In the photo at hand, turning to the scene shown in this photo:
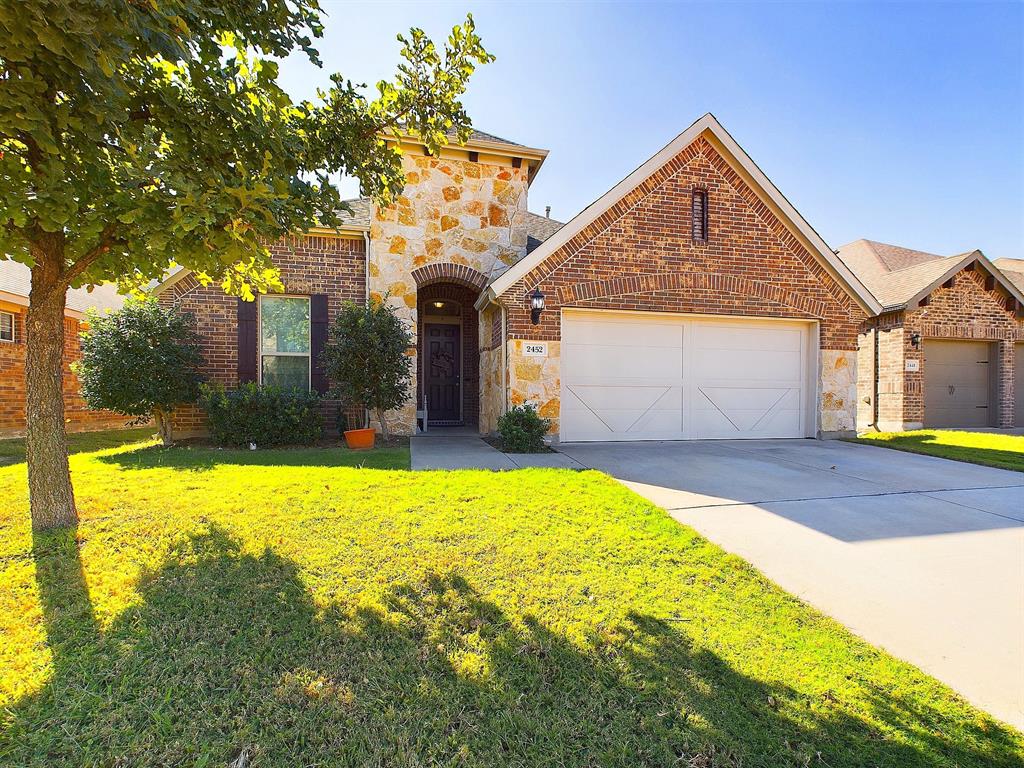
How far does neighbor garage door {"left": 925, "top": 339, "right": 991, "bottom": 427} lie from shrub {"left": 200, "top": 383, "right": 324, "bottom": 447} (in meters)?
15.4

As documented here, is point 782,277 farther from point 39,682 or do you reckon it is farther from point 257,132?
point 39,682

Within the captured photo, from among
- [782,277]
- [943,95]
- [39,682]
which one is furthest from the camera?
[943,95]

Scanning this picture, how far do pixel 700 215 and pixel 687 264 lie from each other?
100 cm

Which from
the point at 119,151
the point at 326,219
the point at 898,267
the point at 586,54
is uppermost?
the point at 586,54

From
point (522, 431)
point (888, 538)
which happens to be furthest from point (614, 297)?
point (888, 538)

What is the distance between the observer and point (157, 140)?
3.01 metres

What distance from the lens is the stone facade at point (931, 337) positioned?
38.7 feet

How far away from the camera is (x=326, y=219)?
136 inches

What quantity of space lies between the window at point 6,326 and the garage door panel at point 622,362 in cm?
1173

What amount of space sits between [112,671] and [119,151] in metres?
3.05

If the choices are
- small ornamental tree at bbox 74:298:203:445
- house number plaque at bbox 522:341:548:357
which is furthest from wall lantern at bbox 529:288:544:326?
small ornamental tree at bbox 74:298:203:445

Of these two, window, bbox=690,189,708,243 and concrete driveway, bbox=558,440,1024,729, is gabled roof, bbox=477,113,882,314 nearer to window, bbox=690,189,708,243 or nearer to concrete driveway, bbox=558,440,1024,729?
window, bbox=690,189,708,243

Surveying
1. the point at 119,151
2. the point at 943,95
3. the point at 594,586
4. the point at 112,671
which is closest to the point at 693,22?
the point at 943,95

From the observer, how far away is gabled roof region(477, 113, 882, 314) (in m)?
7.92
